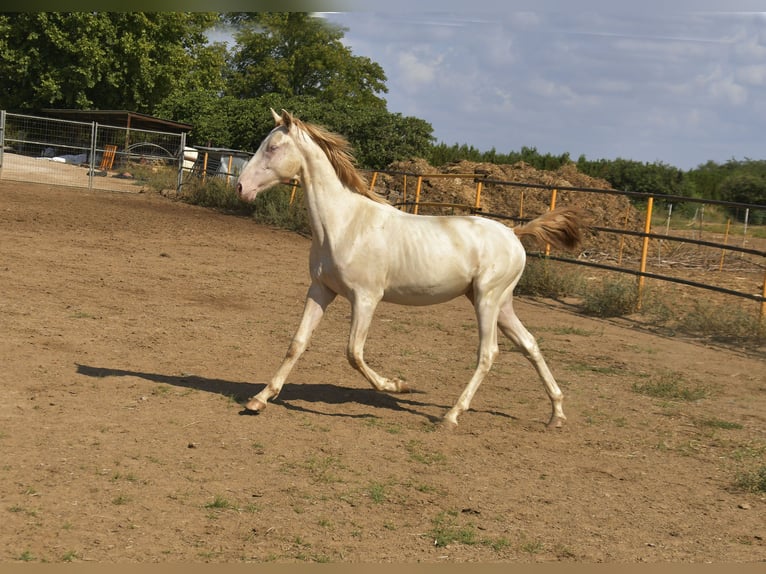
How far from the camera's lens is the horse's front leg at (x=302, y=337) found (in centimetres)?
573

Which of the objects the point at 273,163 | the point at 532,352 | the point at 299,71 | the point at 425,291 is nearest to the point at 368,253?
the point at 425,291

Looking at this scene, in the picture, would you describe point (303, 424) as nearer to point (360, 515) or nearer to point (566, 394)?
point (360, 515)

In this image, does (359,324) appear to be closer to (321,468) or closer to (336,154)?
(336,154)

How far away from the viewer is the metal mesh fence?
22.8 metres

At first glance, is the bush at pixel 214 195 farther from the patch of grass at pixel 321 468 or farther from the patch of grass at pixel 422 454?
the patch of grass at pixel 321 468

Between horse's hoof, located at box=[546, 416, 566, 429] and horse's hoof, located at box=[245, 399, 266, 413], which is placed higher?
horse's hoof, located at box=[546, 416, 566, 429]

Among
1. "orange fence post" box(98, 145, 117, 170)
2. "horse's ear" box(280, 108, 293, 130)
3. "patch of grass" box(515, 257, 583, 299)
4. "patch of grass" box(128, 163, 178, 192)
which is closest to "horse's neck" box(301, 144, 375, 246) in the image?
"horse's ear" box(280, 108, 293, 130)

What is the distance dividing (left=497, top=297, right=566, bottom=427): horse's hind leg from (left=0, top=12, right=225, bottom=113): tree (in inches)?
1175

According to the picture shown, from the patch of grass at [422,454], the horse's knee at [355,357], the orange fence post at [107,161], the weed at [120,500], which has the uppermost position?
the orange fence post at [107,161]

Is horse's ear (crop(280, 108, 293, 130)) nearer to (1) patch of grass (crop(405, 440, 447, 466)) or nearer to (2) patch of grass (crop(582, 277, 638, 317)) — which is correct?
(1) patch of grass (crop(405, 440, 447, 466))

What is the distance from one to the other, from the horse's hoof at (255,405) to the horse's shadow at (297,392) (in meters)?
0.34

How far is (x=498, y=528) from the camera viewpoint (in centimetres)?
391

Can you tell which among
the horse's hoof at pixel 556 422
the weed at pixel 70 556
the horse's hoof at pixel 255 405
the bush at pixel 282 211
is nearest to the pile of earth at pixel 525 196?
the bush at pixel 282 211

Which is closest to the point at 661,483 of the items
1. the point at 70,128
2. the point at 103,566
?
the point at 103,566
